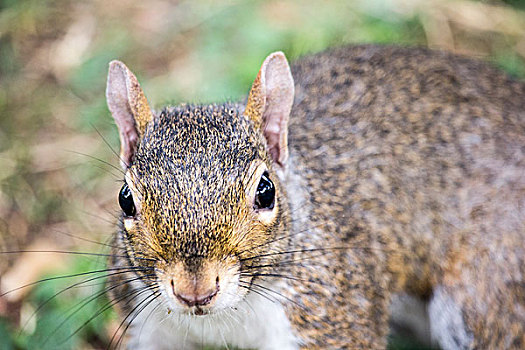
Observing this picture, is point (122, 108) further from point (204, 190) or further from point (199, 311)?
point (199, 311)

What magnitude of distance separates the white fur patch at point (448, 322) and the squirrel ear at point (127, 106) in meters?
1.28

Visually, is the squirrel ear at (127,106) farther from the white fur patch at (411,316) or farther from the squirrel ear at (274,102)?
the white fur patch at (411,316)

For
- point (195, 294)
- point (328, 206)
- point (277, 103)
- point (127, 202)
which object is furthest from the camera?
point (328, 206)

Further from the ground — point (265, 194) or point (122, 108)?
point (122, 108)

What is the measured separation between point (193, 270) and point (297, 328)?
0.62 metres

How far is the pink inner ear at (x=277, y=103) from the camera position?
235 centimetres

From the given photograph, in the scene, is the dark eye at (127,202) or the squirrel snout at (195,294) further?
the dark eye at (127,202)

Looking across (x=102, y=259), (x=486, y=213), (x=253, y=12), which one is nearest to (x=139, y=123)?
(x=102, y=259)

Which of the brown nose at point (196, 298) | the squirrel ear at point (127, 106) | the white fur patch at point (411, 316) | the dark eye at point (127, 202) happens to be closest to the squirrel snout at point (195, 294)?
the brown nose at point (196, 298)

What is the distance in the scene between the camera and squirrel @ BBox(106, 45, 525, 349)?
6.87 ft

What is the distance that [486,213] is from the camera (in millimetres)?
2744

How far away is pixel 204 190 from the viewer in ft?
6.79

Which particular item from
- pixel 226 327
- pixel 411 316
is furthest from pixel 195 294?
pixel 411 316

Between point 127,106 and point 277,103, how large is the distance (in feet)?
1.63
